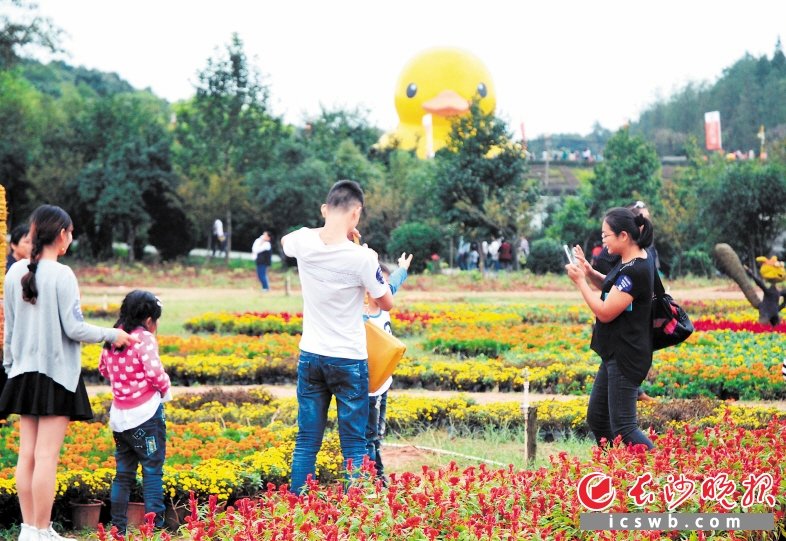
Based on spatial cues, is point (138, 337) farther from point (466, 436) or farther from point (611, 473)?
point (466, 436)

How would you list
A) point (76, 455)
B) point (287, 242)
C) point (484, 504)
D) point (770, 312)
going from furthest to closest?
point (770, 312) → point (76, 455) → point (287, 242) → point (484, 504)

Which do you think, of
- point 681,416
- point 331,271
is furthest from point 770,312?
point 331,271

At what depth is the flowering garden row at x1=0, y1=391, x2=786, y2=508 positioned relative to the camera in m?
4.96

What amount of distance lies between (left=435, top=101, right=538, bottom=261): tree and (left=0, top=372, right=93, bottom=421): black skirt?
22680mm

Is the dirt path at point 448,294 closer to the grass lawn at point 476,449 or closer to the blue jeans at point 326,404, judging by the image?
the grass lawn at point 476,449

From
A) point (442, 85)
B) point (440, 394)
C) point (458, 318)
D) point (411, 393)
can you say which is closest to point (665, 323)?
point (440, 394)

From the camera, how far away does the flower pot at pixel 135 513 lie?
16.0ft

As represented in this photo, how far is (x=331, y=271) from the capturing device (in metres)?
4.26

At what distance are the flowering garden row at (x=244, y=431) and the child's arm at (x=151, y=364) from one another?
62 centimetres

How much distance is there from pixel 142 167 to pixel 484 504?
26.5 meters

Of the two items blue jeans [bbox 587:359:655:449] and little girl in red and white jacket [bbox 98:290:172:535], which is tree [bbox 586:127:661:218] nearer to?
blue jeans [bbox 587:359:655:449]

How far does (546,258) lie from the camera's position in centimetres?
2698

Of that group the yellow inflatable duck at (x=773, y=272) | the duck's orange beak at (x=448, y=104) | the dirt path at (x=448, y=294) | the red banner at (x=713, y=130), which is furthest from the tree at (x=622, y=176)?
the yellow inflatable duck at (x=773, y=272)

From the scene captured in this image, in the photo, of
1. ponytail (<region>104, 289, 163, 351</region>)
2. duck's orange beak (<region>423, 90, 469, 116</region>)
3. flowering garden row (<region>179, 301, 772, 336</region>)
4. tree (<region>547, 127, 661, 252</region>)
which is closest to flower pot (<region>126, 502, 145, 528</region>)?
ponytail (<region>104, 289, 163, 351</region>)
